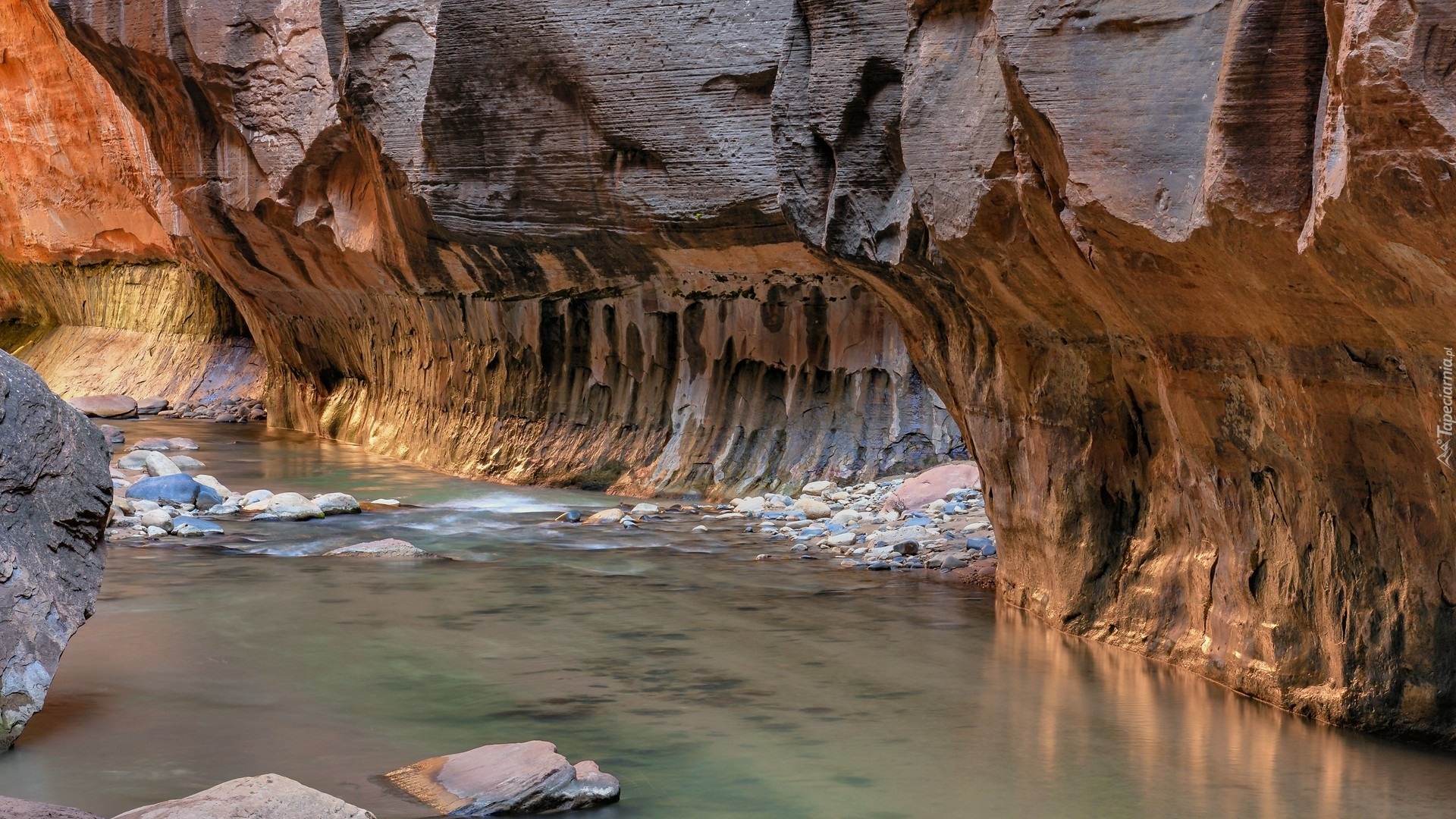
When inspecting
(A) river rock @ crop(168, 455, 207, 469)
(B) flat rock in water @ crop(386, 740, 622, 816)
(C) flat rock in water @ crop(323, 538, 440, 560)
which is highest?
(A) river rock @ crop(168, 455, 207, 469)

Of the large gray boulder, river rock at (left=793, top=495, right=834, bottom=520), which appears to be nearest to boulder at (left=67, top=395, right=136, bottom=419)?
river rock at (left=793, top=495, right=834, bottom=520)

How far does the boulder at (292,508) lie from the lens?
34.8 feet

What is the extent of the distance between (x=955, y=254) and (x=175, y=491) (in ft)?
24.6

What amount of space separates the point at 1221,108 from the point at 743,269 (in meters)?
7.52

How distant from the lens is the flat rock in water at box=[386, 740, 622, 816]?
13.2 feet

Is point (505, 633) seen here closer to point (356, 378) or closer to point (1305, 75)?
point (1305, 75)

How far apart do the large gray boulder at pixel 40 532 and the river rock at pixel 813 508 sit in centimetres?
617

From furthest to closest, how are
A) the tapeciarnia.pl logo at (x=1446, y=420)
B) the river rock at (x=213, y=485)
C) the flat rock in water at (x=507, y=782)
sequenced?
1. the river rock at (x=213, y=485)
2. the flat rock in water at (x=507, y=782)
3. the tapeciarnia.pl logo at (x=1446, y=420)

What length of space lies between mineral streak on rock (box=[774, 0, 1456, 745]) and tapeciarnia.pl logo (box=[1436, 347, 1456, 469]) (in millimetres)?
43

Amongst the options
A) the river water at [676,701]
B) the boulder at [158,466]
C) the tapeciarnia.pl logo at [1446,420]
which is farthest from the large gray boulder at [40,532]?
the boulder at [158,466]

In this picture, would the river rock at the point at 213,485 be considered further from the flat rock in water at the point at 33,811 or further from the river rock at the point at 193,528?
the flat rock in water at the point at 33,811

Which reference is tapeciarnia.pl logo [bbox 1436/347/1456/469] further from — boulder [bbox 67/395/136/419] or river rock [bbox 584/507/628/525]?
boulder [bbox 67/395/136/419]

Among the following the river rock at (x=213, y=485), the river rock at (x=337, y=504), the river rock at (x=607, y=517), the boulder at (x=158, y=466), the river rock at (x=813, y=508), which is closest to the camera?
the river rock at (x=813, y=508)

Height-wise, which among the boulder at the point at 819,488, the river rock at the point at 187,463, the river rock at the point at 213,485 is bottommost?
the river rock at the point at 213,485
